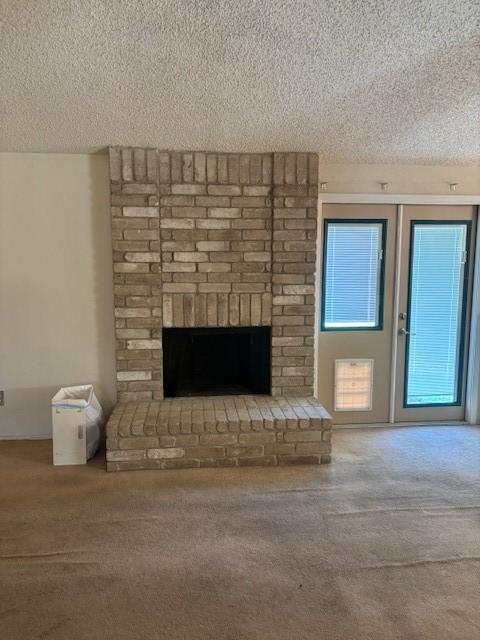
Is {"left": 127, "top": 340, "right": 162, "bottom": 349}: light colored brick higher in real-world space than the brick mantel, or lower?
lower

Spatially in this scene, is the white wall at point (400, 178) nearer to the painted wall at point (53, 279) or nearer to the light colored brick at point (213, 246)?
the painted wall at point (53, 279)

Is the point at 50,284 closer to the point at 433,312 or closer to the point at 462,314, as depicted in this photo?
the point at 433,312

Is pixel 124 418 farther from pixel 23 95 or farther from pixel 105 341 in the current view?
pixel 23 95

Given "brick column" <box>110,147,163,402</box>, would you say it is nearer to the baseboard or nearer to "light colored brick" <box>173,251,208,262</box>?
"light colored brick" <box>173,251,208,262</box>

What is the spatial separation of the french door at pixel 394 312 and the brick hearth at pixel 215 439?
0.72 m

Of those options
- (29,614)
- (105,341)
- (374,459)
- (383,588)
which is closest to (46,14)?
(105,341)

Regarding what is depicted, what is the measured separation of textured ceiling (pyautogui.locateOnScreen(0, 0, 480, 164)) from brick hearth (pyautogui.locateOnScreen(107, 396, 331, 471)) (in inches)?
74.1

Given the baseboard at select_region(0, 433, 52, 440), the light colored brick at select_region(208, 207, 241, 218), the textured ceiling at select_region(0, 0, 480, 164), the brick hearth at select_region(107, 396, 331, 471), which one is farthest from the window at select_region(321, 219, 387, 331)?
the baseboard at select_region(0, 433, 52, 440)

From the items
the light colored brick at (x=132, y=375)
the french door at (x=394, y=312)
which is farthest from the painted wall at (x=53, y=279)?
the french door at (x=394, y=312)

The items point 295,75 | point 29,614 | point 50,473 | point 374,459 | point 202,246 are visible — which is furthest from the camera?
point 202,246

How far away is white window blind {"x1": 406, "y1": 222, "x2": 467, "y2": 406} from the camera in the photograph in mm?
3531

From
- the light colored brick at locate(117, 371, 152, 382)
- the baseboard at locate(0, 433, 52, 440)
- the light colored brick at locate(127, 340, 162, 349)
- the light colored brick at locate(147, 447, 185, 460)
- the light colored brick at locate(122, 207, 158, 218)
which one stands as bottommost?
the baseboard at locate(0, 433, 52, 440)

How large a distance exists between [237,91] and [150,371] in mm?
1967

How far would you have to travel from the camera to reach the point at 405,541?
2.11 metres
